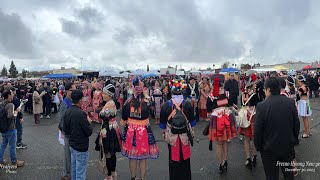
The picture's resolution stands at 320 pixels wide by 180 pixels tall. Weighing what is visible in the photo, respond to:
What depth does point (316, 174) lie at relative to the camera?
5.04 meters

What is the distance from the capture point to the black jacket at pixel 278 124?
11.7 ft

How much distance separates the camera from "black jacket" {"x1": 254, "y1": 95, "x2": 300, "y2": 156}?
3559 mm

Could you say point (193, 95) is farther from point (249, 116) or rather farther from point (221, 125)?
point (221, 125)

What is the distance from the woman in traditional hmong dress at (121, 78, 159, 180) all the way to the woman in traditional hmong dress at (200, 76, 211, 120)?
269 inches

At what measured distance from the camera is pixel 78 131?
4.32 meters

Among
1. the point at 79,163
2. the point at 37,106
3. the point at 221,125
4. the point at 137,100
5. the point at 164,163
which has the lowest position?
the point at 164,163

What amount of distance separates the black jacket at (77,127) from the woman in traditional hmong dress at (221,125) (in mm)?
2614

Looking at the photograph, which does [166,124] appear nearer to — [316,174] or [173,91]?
[173,91]

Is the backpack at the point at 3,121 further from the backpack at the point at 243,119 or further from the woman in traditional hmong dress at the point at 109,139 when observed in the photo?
the backpack at the point at 243,119

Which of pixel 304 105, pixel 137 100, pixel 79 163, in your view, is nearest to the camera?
pixel 79 163

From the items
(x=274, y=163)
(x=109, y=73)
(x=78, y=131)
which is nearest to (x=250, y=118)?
(x=274, y=163)

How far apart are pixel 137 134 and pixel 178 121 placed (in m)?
0.83

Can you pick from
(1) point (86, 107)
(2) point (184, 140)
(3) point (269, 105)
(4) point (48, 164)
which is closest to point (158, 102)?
(1) point (86, 107)

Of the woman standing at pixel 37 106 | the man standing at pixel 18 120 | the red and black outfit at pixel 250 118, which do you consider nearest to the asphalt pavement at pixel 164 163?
the man standing at pixel 18 120
